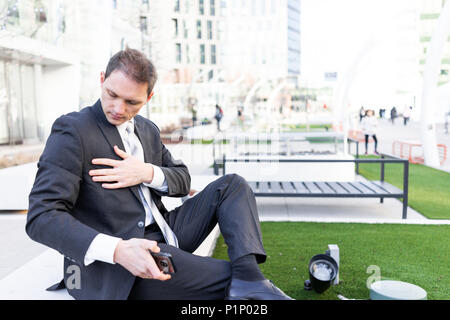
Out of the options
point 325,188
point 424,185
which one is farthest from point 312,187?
point 424,185

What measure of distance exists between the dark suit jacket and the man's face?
0.25 feet

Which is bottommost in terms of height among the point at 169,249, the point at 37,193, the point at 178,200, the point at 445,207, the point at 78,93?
the point at 445,207

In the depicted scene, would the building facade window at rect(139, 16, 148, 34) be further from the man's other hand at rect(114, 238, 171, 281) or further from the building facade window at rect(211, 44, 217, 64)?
the building facade window at rect(211, 44, 217, 64)

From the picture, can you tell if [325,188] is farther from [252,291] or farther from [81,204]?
[81,204]

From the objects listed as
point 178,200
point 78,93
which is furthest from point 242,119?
point 178,200

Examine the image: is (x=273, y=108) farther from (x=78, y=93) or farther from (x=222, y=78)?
(x=78, y=93)

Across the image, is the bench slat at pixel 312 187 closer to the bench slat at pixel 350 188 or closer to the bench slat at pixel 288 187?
the bench slat at pixel 288 187

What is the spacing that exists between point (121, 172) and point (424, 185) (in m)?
7.56

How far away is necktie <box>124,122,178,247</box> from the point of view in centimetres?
197

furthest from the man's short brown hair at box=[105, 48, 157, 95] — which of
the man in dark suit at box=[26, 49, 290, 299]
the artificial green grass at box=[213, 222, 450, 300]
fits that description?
the artificial green grass at box=[213, 222, 450, 300]

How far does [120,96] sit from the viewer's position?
5.78 feet

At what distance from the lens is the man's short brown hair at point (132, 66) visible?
5.72ft
